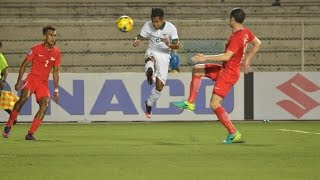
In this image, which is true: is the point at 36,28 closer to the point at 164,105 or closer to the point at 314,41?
the point at 164,105

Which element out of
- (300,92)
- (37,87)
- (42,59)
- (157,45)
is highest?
(157,45)

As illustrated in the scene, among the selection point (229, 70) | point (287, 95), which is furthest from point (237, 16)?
point (287, 95)

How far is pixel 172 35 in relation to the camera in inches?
658

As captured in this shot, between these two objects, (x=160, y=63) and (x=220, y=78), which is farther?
(x=160, y=63)

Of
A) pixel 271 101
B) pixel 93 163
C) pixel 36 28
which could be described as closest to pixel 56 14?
pixel 36 28

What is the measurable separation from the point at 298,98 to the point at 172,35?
5.86 m

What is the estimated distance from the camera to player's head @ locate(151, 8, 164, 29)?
16.3m


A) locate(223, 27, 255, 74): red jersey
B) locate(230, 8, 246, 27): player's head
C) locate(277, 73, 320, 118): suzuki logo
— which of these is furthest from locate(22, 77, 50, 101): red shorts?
locate(277, 73, 320, 118): suzuki logo

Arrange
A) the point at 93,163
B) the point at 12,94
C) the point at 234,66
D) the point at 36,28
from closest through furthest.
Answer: the point at 93,163
the point at 234,66
the point at 12,94
the point at 36,28

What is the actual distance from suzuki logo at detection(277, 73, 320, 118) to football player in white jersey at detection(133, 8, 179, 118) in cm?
494

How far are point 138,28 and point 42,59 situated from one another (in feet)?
34.1

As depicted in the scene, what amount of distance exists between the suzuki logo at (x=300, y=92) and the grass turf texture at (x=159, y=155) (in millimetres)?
3666

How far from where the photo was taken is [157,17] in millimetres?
16359

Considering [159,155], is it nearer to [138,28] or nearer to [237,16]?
[237,16]
